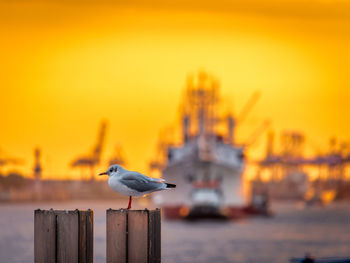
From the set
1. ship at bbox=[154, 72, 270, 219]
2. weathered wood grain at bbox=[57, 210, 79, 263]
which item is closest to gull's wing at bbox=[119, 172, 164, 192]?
weathered wood grain at bbox=[57, 210, 79, 263]

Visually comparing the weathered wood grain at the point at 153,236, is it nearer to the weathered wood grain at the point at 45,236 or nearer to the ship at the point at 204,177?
the weathered wood grain at the point at 45,236

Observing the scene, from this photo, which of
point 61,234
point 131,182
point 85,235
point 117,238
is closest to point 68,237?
point 61,234

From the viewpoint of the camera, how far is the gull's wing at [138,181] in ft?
37.3

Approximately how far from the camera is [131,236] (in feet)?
34.4

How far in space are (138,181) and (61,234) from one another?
4.63 ft

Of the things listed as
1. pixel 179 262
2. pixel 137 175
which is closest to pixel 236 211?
pixel 179 262

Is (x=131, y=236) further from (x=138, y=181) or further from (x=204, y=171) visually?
(x=204, y=171)

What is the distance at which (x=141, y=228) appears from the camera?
10.5 m

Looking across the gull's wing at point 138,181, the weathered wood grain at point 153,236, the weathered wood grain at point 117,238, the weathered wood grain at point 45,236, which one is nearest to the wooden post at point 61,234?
the weathered wood grain at point 45,236

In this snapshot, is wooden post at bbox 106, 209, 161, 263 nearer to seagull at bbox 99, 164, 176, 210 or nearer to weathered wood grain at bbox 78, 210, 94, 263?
→ weathered wood grain at bbox 78, 210, 94, 263

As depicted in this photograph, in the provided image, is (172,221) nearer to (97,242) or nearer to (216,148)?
(216,148)

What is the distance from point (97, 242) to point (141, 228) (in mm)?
59136

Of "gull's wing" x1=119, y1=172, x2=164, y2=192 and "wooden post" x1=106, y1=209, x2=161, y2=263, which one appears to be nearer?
"wooden post" x1=106, y1=209, x2=161, y2=263

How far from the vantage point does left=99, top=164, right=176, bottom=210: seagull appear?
1138 cm
